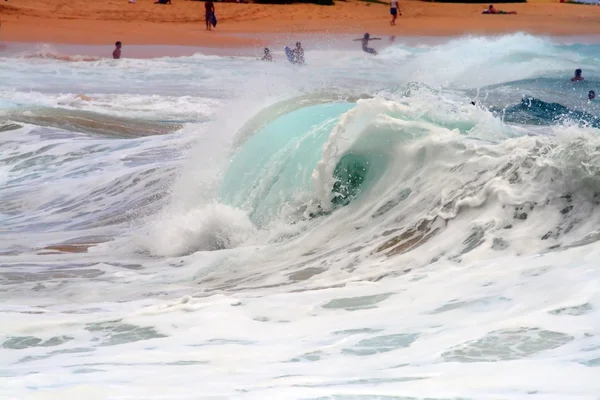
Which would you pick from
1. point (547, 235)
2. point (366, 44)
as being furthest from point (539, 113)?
point (366, 44)

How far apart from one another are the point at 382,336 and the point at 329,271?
1.62 metres

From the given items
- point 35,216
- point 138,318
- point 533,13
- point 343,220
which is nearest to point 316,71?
point 533,13

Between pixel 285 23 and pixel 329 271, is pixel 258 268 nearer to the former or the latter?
pixel 329 271

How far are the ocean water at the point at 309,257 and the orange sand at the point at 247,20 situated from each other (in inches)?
628

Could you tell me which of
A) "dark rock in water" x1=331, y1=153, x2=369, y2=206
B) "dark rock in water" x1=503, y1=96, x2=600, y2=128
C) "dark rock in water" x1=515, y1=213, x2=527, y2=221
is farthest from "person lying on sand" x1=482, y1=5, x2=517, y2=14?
"dark rock in water" x1=515, y1=213, x2=527, y2=221

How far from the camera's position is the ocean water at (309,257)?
308 cm

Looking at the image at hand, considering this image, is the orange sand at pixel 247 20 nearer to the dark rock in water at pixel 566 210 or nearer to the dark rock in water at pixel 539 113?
the dark rock in water at pixel 539 113

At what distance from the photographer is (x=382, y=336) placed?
3523 millimetres

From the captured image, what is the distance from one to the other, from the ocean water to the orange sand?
16.0 metres

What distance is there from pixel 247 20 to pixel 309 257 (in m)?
23.9

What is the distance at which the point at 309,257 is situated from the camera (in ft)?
18.0

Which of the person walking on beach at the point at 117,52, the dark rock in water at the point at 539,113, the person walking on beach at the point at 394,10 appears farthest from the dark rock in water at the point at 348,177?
the person walking on beach at the point at 394,10

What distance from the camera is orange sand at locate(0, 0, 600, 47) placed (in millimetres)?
26250

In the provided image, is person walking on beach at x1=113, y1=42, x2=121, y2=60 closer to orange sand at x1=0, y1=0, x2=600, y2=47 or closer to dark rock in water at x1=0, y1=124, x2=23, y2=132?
orange sand at x1=0, y1=0, x2=600, y2=47
